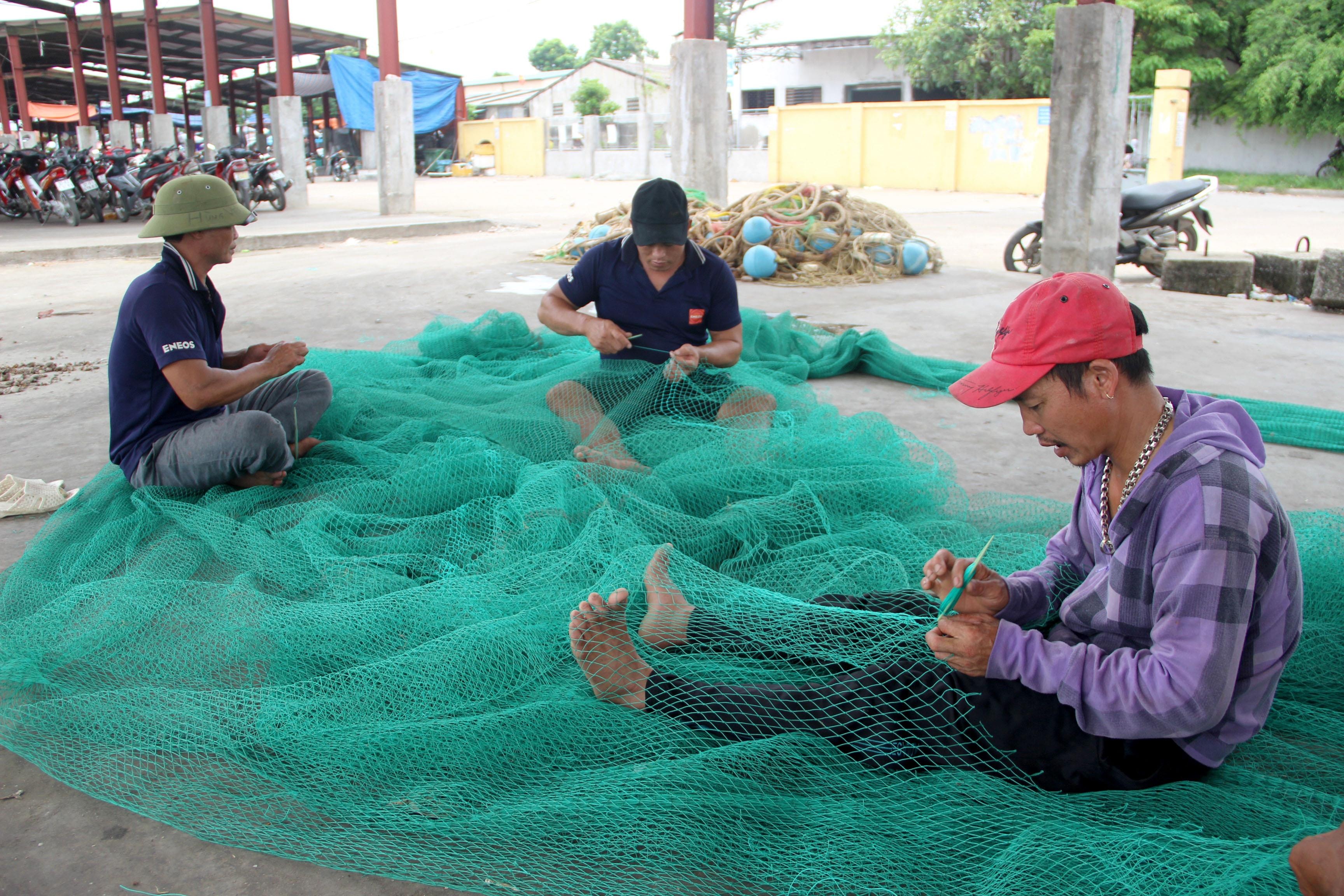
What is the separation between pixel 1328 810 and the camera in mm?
1552

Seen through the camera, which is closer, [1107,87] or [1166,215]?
[1107,87]

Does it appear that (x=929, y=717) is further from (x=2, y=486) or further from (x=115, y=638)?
(x=2, y=486)

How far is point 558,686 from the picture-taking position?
194cm

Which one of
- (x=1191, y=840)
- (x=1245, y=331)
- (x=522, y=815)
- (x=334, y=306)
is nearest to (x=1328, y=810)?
(x=1191, y=840)

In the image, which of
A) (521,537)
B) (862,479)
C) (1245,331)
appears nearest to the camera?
(521,537)

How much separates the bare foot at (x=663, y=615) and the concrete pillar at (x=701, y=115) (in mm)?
9416

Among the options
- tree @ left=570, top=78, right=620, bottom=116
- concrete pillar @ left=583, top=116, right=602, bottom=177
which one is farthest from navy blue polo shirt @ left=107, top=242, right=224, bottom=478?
tree @ left=570, top=78, right=620, bottom=116

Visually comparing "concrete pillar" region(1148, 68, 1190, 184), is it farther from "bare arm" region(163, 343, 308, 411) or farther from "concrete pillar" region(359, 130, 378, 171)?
"concrete pillar" region(359, 130, 378, 171)

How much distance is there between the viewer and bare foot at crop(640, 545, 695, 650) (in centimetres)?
200

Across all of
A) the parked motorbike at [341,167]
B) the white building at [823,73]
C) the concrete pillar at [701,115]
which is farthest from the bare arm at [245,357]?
the white building at [823,73]

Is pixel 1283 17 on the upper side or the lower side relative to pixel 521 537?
upper

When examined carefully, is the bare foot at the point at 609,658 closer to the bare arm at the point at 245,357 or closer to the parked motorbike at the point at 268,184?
the bare arm at the point at 245,357

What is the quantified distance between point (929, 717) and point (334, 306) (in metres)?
5.92

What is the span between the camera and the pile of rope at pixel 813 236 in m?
7.70
